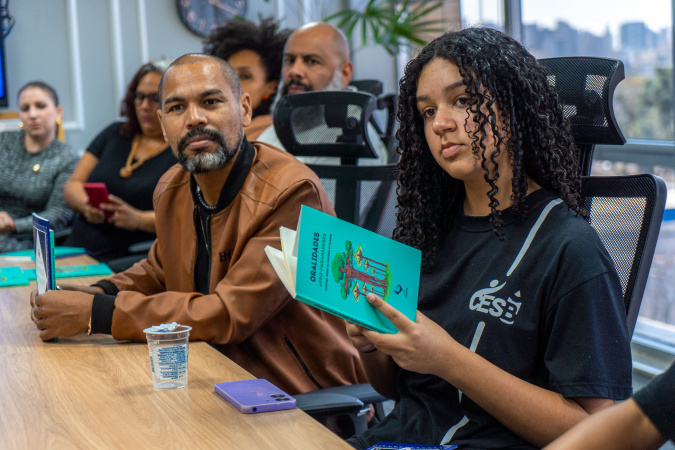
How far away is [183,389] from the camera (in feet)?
4.00

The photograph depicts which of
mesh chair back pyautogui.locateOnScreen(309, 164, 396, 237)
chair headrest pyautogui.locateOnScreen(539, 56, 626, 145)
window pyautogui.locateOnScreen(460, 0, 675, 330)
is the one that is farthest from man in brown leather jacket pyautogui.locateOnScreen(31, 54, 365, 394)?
window pyautogui.locateOnScreen(460, 0, 675, 330)

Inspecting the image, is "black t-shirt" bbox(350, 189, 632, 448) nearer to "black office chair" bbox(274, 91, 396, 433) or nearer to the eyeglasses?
"black office chair" bbox(274, 91, 396, 433)

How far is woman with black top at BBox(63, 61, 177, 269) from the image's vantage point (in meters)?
3.13

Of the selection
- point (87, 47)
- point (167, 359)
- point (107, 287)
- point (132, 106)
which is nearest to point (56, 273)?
point (107, 287)

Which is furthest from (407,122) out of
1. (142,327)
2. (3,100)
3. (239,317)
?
(3,100)

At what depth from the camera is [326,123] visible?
2.11 m

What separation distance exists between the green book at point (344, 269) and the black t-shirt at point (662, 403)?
1.27 ft

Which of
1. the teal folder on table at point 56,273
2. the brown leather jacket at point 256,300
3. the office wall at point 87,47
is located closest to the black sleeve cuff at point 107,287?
the brown leather jacket at point 256,300

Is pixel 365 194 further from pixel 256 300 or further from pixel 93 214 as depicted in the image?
pixel 93 214

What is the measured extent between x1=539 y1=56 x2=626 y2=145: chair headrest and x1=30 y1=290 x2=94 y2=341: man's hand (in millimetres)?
1051

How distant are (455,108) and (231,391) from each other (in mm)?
601

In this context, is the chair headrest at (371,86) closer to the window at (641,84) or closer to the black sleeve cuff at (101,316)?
the window at (641,84)

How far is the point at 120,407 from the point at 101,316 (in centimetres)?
41

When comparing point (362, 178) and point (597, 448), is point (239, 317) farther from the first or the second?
point (597, 448)
